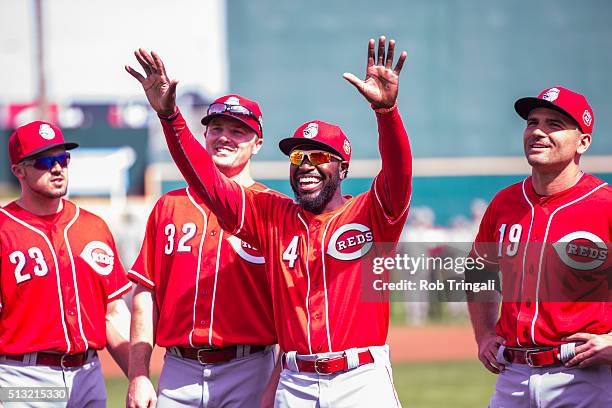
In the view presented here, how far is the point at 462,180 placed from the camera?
22797 millimetres

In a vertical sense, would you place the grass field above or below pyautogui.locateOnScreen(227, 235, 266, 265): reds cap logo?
below

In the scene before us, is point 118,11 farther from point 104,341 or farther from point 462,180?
point 104,341

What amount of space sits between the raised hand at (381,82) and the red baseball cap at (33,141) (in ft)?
5.78

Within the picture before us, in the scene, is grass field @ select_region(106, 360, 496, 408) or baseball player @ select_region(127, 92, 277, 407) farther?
grass field @ select_region(106, 360, 496, 408)

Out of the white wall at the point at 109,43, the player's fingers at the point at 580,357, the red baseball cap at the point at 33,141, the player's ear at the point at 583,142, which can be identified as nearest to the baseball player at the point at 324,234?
the player's fingers at the point at 580,357

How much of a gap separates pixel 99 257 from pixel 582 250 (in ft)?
7.89

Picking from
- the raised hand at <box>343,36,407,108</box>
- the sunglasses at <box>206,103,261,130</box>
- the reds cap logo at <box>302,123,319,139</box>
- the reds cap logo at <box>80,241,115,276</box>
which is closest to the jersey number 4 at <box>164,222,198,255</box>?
the reds cap logo at <box>80,241,115,276</box>

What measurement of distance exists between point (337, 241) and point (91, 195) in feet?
55.2

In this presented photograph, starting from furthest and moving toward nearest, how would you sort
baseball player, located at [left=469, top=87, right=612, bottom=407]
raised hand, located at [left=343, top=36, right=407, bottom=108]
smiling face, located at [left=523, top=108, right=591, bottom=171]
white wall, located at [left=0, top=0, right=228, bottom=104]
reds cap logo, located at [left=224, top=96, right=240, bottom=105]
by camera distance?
white wall, located at [left=0, top=0, right=228, bottom=104] → reds cap logo, located at [left=224, top=96, right=240, bottom=105] → smiling face, located at [left=523, top=108, right=591, bottom=171] → baseball player, located at [left=469, top=87, right=612, bottom=407] → raised hand, located at [left=343, top=36, right=407, bottom=108]

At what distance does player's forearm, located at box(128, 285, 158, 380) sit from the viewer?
14.0 feet

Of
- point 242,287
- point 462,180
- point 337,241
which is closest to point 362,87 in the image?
point 337,241

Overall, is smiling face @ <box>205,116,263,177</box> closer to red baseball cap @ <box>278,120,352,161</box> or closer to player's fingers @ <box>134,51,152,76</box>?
red baseball cap @ <box>278,120,352,161</box>

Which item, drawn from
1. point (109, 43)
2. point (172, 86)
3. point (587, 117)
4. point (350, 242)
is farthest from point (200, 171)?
point (109, 43)

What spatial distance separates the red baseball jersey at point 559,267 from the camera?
3941mm
